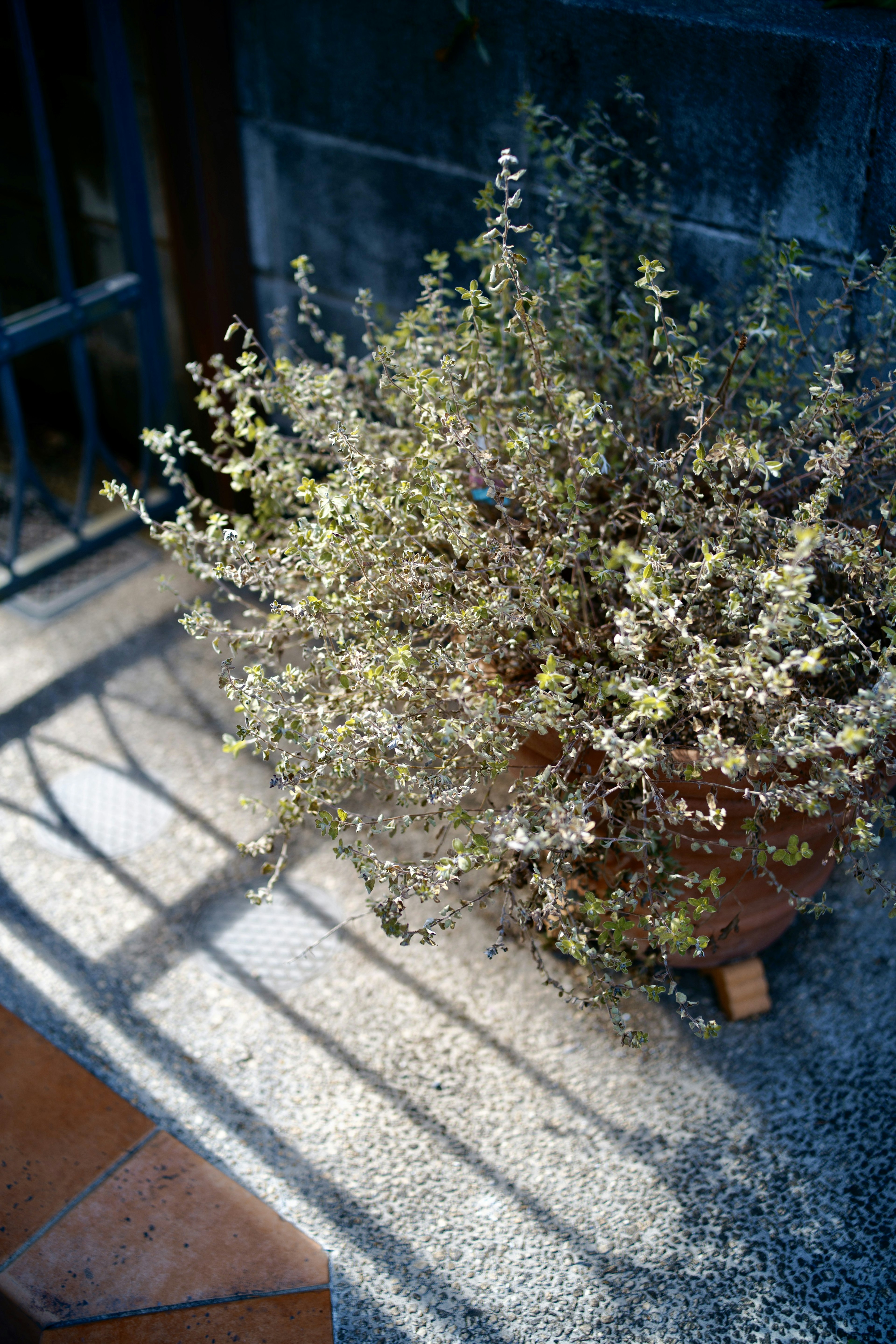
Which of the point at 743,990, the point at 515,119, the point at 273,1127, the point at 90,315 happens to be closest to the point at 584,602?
the point at 743,990

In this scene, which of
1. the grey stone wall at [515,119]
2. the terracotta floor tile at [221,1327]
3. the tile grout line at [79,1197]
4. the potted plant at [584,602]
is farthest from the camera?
the grey stone wall at [515,119]

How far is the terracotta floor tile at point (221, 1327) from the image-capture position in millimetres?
1798

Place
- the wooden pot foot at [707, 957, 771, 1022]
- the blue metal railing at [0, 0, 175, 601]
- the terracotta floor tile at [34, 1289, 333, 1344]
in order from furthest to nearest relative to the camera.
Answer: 1. the blue metal railing at [0, 0, 175, 601]
2. the wooden pot foot at [707, 957, 771, 1022]
3. the terracotta floor tile at [34, 1289, 333, 1344]

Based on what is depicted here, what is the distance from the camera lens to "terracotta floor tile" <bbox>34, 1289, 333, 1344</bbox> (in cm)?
180

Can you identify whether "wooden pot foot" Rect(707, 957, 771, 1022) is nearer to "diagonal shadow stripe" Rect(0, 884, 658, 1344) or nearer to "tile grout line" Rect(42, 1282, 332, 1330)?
"diagonal shadow stripe" Rect(0, 884, 658, 1344)

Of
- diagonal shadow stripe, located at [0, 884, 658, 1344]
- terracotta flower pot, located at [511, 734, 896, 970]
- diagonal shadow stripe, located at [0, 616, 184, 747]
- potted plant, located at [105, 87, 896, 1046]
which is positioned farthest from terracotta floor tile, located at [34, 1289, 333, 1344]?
diagonal shadow stripe, located at [0, 616, 184, 747]

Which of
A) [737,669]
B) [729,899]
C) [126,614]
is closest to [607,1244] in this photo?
[729,899]

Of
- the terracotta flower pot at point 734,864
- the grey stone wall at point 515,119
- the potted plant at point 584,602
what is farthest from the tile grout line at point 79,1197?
the grey stone wall at point 515,119

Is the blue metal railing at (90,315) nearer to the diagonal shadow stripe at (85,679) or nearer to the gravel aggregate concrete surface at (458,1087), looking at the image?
the diagonal shadow stripe at (85,679)

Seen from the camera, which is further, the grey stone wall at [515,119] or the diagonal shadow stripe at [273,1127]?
the grey stone wall at [515,119]

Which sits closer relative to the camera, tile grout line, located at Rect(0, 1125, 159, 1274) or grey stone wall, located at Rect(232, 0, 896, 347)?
tile grout line, located at Rect(0, 1125, 159, 1274)

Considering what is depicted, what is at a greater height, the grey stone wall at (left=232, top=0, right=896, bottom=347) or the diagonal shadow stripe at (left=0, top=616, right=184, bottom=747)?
the grey stone wall at (left=232, top=0, right=896, bottom=347)

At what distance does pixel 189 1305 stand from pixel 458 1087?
2.08 ft

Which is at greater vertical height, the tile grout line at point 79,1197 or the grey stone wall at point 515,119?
the grey stone wall at point 515,119
